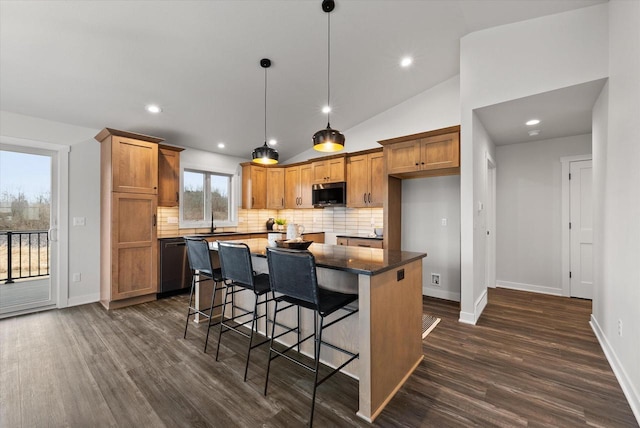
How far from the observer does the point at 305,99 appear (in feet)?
13.5

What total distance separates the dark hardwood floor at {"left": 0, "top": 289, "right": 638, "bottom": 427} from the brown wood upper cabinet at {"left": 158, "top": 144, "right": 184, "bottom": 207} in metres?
2.00

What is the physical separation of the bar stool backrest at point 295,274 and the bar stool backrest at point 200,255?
993 millimetres

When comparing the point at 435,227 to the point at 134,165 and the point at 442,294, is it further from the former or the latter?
the point at 134,165

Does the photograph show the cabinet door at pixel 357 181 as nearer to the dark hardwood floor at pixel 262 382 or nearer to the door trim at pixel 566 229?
the dark hardwood floor at pixel 262 382

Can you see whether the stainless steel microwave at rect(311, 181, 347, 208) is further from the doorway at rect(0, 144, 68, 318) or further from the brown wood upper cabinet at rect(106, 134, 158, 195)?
the doorway at rect(0, 144, 68, 318)

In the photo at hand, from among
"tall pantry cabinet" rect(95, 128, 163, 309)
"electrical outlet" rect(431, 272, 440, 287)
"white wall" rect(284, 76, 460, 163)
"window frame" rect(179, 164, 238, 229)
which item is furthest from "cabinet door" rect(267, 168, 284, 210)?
"electrical outlet" rect(431, 272, 440, 287)

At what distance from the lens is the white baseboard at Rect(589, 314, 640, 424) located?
177 cm

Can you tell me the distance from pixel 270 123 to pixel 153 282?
9.90 ft

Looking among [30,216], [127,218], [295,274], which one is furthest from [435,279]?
[30,216]

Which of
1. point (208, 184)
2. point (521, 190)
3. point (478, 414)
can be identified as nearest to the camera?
point (478, 414)

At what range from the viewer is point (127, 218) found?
3.82 meters

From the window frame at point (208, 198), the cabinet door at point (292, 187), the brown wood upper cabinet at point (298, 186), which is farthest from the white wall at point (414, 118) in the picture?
the window frame at point (208, 198)

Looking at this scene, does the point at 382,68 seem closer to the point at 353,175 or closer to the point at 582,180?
the point at 353,175

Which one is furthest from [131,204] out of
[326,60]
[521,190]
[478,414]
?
[521,190]
